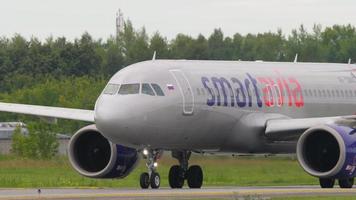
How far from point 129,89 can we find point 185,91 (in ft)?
6.40

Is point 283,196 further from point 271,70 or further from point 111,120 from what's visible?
point 271,70

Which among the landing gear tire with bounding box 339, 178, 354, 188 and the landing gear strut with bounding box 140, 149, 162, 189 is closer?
the landing gear strut with bounding box 140, 149, 162, 189

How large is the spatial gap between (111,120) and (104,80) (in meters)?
61.8

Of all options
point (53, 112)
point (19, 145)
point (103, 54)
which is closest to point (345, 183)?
point (53, 112)

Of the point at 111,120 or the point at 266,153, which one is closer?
the point at 111,120

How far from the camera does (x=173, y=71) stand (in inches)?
1593

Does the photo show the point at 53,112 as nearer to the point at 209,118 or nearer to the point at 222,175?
the point at 209,118

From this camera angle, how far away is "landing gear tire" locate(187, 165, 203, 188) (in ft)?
137

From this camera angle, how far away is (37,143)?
72562 millimetres

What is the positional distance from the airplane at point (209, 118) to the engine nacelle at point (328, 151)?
0.03 metres

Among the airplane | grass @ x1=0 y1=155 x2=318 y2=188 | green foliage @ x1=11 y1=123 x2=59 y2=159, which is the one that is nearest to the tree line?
green foliage @ x1=11 y1=123 x2=59 y2=159

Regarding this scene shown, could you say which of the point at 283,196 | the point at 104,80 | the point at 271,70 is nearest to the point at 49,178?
the point at 271,70

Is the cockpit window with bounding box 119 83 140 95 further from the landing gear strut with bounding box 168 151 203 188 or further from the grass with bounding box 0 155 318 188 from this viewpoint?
the grass with bounding box 0 155 318 188

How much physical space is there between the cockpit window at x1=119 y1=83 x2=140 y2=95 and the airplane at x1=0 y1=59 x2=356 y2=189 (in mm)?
28
